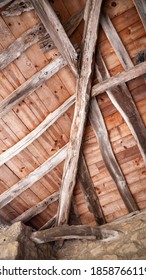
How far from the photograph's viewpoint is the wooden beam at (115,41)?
7.84 feet

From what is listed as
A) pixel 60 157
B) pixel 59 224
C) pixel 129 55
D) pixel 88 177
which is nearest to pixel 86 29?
pixel 129 55

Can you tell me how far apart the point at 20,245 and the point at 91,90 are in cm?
173

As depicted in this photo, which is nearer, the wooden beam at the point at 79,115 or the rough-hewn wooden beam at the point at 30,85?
the wooden beam at the point at 79,115

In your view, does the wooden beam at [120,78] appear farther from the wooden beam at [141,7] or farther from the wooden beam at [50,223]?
the wooden beam at [50,223]

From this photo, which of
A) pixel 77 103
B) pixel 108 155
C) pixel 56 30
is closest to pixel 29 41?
pixel 56 30

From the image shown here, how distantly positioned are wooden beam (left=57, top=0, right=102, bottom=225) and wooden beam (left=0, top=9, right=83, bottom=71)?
0.19 metres

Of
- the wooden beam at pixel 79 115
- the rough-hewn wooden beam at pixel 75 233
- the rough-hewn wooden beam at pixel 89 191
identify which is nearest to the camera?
the wooden beam at pixel 79 115

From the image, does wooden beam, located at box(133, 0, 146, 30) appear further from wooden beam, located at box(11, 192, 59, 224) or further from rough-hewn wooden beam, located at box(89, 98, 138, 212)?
wooden beam, located at box(11, 192, 59, 224)

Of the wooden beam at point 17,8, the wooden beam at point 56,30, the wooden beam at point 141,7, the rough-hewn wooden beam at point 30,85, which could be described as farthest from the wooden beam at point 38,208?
the wooden beam at point 141,7

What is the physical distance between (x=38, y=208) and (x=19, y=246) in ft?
2.38

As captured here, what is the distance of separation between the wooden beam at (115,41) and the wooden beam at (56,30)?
40 cm

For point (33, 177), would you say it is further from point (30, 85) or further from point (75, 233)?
point (30, 85)

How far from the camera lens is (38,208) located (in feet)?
10.2
